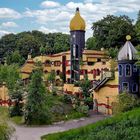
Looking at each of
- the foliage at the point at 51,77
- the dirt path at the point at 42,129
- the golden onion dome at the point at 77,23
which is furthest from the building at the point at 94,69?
the dirt path at the point at 42,129

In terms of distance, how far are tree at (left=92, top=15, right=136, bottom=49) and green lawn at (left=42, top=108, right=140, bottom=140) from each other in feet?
126

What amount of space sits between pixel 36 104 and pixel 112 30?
3293cm

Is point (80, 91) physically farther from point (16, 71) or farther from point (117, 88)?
point (16, 71)

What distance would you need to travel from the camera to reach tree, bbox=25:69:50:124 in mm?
46219

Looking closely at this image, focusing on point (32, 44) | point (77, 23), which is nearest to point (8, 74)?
point (77, 23)

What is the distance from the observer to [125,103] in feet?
153

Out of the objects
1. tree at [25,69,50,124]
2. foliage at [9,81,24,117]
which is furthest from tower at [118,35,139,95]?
A: foliage at [9,81,24,117]

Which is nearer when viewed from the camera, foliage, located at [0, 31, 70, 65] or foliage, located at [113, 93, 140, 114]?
foliage, located at [113, 93, 140, 114]

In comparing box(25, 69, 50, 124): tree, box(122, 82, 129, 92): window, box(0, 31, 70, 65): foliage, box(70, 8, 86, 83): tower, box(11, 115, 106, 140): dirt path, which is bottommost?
box(11, 115, 106, 140): dirt path

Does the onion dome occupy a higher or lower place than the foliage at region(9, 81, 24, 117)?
higher

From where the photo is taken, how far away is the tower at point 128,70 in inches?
2029

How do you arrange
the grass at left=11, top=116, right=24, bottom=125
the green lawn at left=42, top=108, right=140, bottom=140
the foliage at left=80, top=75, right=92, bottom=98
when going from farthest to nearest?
the foliage at left=80, top=75, right=92, bottom=98
the grass at left=11, top=116, right=24, bottom=125
the green lawn at left=42, top=108, right=140, bottom=140

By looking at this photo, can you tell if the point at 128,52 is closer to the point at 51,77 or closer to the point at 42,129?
the point at 42,129

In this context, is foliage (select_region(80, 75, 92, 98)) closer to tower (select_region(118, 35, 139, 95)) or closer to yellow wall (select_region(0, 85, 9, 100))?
tower (select_region(118, 35, 139, 95))
